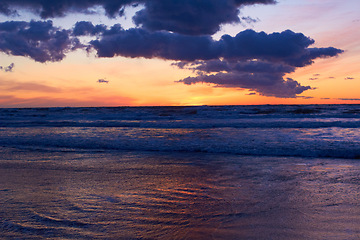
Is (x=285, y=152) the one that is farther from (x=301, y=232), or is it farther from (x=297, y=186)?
(x=301, y=232)

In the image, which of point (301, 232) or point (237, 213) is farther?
point (237, 213)

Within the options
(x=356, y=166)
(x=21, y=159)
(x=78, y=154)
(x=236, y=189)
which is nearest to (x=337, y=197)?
(x=236, y=189)

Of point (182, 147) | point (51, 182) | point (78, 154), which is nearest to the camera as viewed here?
point (51, 182)

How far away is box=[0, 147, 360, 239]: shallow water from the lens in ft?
10.6

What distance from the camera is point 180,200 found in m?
4.32

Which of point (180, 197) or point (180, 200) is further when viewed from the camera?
point (180, 197)

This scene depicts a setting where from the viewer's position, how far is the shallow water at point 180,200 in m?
3.22

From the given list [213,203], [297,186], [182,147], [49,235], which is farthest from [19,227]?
[182,147]

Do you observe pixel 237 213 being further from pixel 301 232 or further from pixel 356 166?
pixel 356 166

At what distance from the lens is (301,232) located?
10.3 ft

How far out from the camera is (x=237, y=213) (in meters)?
3.77

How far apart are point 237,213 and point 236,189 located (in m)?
1.13

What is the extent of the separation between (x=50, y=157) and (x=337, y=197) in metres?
7.66

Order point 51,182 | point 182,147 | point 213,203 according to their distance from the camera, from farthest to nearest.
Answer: point 182,147
point 51,182
point 213,203
